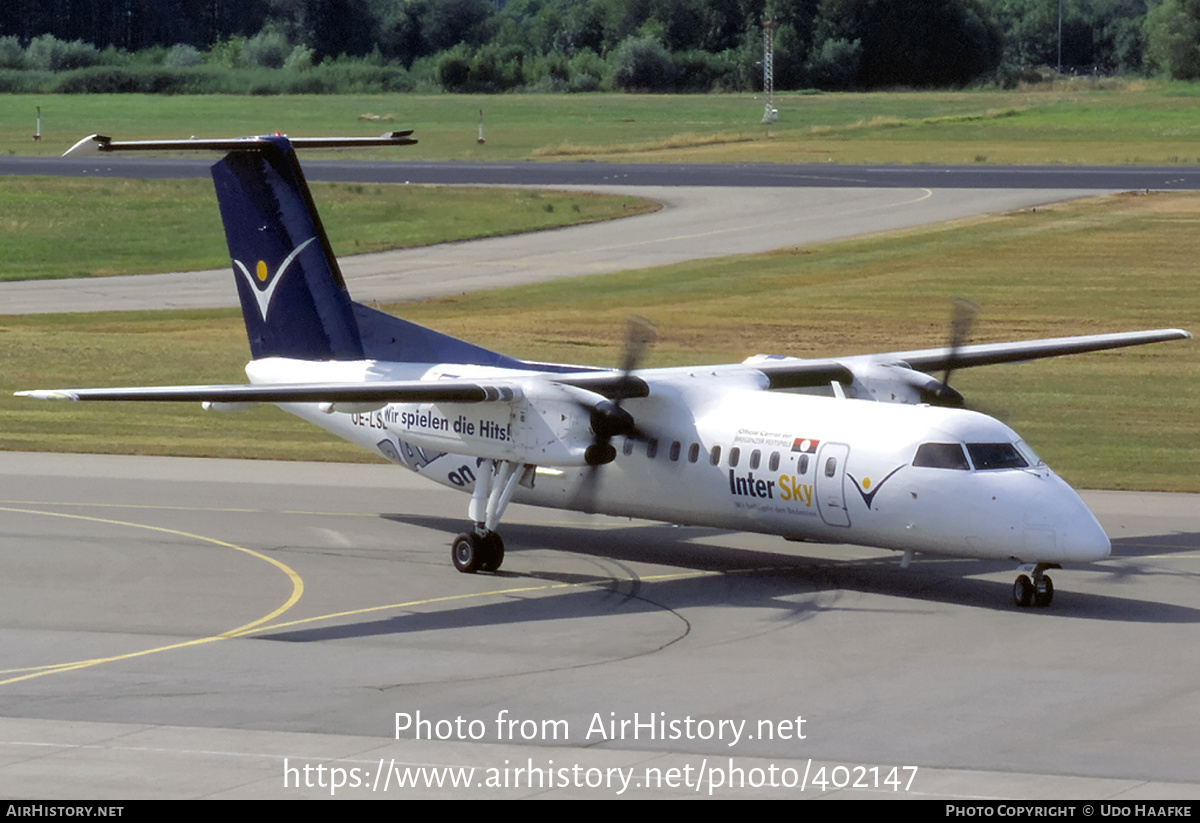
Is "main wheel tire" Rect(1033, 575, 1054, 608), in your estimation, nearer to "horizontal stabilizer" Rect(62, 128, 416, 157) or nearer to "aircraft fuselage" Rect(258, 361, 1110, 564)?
"aircraft fuselage" Rect(258, 361, 1110, 564)

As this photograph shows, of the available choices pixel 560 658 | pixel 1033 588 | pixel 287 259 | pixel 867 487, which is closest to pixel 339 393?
pixel 287 259

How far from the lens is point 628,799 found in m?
13.6

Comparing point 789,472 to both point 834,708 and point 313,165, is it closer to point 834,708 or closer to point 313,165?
point 834,708

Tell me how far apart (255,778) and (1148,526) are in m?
17.8

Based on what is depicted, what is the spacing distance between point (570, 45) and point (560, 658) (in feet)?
533

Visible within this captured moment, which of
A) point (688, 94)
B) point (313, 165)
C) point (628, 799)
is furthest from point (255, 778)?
point (688, 94)

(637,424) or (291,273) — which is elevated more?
(291,273)

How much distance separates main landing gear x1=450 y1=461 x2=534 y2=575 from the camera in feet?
77.8

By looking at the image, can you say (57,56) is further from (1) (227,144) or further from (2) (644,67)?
(1) (227,144)

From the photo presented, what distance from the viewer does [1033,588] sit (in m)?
21.1

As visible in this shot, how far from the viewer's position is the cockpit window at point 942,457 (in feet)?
69.2

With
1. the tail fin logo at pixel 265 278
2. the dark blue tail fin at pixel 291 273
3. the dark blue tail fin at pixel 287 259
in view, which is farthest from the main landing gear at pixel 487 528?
the tail fin logo at pixel 265 278

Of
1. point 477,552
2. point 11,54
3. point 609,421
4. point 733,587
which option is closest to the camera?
point 609,421

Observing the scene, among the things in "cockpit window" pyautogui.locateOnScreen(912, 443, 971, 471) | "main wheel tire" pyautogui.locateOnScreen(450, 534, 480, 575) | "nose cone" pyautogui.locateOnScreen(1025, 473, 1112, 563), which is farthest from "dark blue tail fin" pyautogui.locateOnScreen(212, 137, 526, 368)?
"nose cone" pyautogui.locateOnScreen(1025, 473, 1112, 563)
